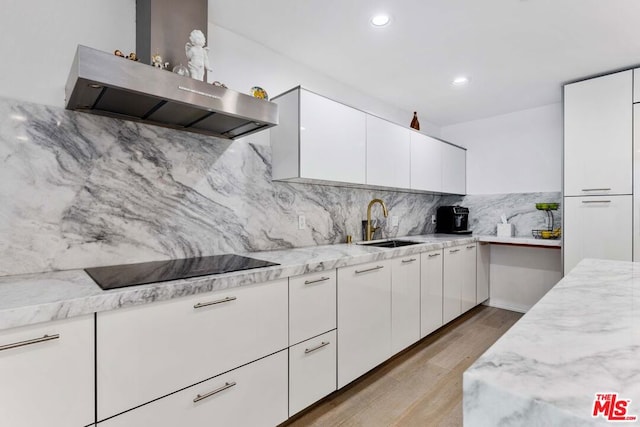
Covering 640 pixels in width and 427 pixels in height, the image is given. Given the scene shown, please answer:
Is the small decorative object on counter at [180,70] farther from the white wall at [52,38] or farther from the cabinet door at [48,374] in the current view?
the cabinet door at [48,374]

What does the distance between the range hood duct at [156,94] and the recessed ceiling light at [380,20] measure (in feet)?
2.91

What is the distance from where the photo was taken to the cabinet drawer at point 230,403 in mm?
1225

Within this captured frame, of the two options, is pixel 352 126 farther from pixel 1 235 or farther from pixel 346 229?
pixel 1 235

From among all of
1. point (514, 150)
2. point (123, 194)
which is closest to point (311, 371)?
point (123, 194)

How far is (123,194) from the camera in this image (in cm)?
167

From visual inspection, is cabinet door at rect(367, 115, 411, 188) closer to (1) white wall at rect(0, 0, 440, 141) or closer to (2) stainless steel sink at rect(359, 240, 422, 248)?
(2) stainless steel sink at rect(359, 240, 422, 248)

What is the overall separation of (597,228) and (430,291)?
158cm

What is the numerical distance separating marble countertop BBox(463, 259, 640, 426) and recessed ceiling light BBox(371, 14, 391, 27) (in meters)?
1.83

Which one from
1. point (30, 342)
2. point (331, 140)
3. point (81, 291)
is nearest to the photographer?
point (30, 342)

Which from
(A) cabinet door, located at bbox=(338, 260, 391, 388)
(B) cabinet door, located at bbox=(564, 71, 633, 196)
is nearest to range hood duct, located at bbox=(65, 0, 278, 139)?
(A) cabinet door, located at bbox=(338, 260, 391, 388)

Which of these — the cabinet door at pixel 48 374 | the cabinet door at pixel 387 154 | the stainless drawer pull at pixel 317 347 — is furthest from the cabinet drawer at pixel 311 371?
the cabinet door at pixel 387 154

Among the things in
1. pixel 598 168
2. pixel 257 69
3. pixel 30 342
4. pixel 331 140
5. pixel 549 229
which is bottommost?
pixel 30 342

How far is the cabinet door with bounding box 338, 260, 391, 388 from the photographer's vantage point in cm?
197

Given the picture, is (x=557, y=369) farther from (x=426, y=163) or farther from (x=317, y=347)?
(x=426, y=163)
